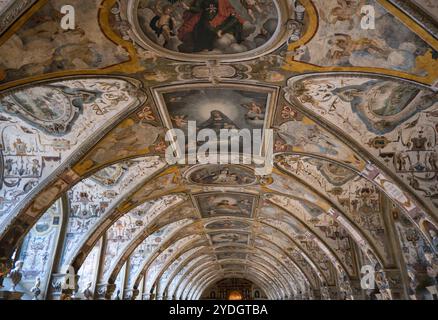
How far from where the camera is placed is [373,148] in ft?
40.2

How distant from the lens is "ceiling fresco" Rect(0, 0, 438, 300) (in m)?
8.19

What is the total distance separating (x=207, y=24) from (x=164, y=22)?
92 cm

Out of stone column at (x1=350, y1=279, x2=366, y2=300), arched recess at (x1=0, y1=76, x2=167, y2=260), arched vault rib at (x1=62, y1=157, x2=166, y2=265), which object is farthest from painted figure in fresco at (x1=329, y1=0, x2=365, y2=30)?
stone column at (x1=350, y1=279, x2=366, y2=300)

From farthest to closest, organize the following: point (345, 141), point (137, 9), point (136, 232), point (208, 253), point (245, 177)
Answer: point (208, 253), point (136, 232), point (245, 177), point (345, 141), point (137, 9)

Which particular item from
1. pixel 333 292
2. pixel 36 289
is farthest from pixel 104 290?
pixel 333 292

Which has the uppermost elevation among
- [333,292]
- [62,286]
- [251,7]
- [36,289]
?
[251,7]

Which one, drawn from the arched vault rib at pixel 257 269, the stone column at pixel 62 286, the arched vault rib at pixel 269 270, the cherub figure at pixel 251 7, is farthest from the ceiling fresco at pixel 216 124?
the arched vault rib at pixel 257 269

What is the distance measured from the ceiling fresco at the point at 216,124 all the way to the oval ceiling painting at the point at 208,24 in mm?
41

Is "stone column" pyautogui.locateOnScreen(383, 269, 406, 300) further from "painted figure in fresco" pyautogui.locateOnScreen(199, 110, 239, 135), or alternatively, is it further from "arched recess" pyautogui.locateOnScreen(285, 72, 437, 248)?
"painted figure in fresco" pyautogui.locateOnScreen(199, 110, 239, 135)

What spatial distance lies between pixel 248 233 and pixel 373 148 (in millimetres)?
19860

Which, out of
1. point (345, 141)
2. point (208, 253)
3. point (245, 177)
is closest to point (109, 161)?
Result: point (245, 177)

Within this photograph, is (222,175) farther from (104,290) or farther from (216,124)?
(104,290)

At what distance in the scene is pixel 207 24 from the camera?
8.45 m
